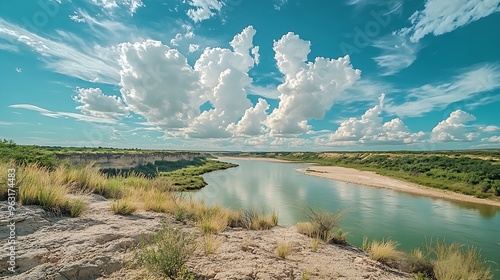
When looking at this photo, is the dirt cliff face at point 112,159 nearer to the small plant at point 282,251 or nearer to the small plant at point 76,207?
the small plant at point 76,207

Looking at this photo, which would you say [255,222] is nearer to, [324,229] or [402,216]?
[324,229]

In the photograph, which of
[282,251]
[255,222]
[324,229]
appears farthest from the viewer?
[255,222]

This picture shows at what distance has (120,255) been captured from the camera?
15.8ft

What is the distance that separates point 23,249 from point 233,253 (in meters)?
3.67

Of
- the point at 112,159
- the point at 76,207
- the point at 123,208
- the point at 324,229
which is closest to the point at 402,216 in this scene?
the point at 324,229

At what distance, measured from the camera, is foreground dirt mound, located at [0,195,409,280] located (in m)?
4.28

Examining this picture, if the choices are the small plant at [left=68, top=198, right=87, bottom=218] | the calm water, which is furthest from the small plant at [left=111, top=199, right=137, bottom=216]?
the calm water

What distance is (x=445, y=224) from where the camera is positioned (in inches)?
722

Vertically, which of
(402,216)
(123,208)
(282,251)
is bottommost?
(402,216)

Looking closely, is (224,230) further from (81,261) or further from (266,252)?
(81,261)

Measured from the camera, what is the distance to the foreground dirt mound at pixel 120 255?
4281mm

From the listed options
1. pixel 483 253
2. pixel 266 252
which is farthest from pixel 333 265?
pixel 483 253

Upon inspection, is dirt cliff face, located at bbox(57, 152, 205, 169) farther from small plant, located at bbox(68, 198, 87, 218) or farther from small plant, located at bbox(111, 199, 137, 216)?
small plant, located at bbox(68, 198, 87, 218)

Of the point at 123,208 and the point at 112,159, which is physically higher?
the point at 112,159
